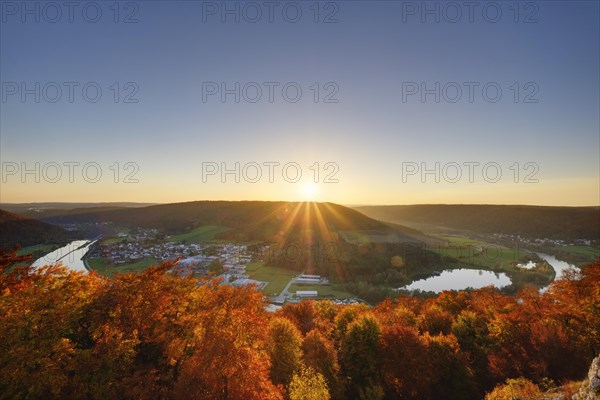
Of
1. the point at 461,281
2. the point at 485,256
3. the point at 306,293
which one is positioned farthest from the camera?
the point at 485,256

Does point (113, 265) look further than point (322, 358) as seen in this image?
Yes

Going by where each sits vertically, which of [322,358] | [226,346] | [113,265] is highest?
[226,346]

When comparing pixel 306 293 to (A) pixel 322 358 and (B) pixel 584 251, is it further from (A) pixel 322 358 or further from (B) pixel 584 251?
(B) pixel 584 251

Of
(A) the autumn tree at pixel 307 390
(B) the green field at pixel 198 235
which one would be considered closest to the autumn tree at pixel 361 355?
(A) the autumn tree at pixel 307 390

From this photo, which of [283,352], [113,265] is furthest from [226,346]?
[113,265]

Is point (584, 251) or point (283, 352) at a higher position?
point (283, 352)

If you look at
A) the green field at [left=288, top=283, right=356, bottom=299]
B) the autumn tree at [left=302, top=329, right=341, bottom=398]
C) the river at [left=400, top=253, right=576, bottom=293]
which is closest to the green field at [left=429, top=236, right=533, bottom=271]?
the river at [left=400, top=253, right=576, bottom=293]

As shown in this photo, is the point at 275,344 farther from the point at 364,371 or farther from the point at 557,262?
the point at 557,262

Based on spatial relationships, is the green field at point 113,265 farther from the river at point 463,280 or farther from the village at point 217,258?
the river at point 463,280
